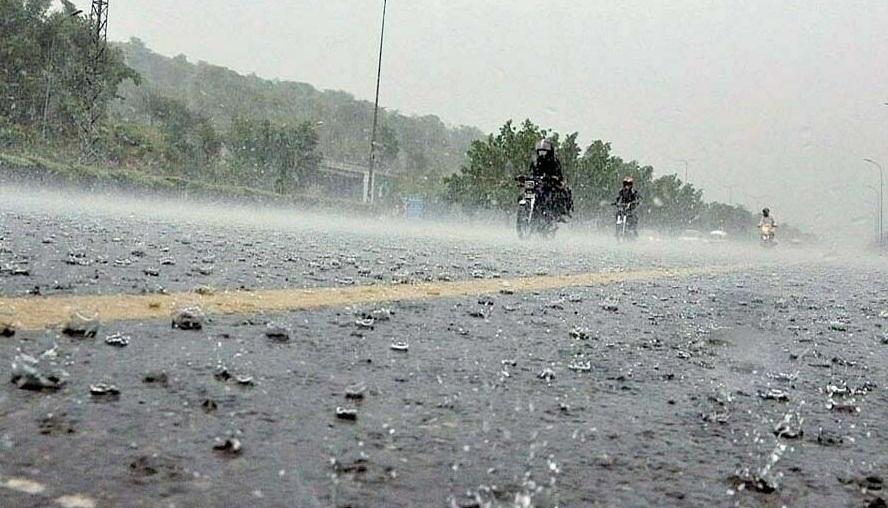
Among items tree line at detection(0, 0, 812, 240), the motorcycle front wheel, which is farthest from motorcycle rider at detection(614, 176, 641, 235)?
tree line at detection(0, 0, 812, 240)

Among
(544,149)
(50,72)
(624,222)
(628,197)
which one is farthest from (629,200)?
(50,72)

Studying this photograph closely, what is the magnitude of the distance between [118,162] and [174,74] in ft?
201

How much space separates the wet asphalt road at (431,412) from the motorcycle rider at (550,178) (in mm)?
11682

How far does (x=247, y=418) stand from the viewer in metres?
1.57

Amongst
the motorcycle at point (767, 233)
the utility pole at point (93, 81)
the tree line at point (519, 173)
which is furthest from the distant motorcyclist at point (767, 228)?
the utility pole at point (93, 81)

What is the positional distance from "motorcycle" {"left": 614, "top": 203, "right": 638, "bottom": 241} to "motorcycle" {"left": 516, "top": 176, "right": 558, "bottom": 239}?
5461 millimetres

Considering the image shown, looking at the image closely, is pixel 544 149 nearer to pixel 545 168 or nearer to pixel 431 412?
pixel 545 168

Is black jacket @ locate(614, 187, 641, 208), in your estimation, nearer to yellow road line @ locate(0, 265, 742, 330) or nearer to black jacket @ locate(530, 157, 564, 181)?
black jacket @ locate(530, 157, 564, 181)

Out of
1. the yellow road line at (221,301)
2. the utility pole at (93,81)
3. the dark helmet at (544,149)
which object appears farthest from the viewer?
the utility pole at (93,81)

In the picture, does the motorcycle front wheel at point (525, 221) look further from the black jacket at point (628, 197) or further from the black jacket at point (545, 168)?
the black jacket at point (628, 197)

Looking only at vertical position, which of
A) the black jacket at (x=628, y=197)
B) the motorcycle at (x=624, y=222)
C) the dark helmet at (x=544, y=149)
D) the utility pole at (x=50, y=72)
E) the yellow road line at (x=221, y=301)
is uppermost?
the utility pole at (x=50, y=72)

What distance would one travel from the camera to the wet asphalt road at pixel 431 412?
1267mm

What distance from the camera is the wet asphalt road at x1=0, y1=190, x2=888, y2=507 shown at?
1267mm

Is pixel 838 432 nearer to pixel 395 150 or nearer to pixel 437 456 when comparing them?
pixel 437 456
